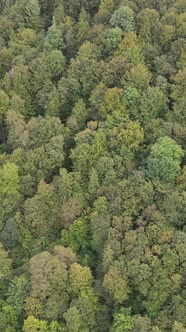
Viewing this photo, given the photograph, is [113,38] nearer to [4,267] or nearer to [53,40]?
[53,40]

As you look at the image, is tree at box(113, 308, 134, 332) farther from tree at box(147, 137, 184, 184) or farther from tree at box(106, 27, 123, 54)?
tree at box(106, 27, 123, 54)

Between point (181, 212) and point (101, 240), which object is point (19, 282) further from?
point (181, 212)

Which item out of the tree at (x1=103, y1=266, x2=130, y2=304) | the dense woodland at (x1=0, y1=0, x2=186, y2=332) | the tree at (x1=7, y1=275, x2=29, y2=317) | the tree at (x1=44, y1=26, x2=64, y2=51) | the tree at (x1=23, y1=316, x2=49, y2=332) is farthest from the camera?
the tree at (x1=44, y1=26, x2=64, y2=51)

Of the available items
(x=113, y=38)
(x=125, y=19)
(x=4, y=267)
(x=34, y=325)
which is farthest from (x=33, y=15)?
(x=34, y=325)

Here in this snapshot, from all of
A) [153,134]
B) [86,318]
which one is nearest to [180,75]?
[153,134]

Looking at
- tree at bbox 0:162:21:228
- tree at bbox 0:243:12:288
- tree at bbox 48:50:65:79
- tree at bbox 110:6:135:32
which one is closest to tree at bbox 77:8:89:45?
tree at bbox 48:50:65:79

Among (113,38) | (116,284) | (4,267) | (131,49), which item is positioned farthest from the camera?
(113,38)

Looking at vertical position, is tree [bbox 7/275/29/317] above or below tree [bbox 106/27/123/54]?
below
